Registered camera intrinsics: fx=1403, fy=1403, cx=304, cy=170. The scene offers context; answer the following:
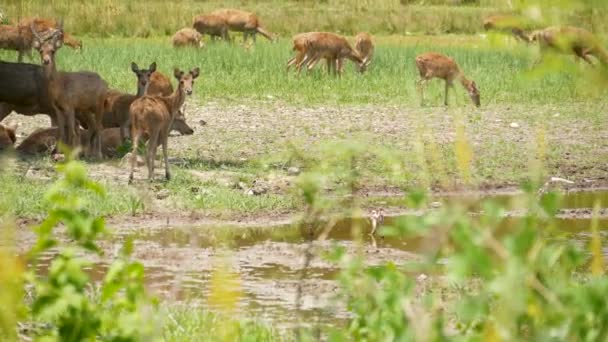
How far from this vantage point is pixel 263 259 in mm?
10461

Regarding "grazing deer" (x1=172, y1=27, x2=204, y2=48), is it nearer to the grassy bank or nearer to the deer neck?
the grassy bank

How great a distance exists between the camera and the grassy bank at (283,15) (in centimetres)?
3331

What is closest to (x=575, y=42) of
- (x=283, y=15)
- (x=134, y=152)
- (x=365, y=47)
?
(x=134, y=152)

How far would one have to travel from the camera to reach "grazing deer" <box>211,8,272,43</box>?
3362 centimetres

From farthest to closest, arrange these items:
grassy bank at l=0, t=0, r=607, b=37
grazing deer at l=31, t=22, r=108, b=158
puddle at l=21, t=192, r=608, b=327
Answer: grassy bank at l=0, t=0, r=607, b=37 < grazing deer at l=31, t=22, r=108, b=158 < puddle at l=21, t=192, r=608, b=327

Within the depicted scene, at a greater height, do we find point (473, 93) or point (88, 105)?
point (88, 105)

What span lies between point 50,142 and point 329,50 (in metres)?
11.2

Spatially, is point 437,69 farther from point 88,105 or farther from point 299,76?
point 88,105

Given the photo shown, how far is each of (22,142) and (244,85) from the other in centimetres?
622

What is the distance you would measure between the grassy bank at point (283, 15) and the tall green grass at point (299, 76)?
553 centimetres

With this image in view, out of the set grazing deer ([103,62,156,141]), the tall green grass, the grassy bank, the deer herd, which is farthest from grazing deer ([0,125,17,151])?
the grassy bank

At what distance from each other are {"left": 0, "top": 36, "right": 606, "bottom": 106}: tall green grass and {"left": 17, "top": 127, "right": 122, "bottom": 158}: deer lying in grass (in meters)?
4.11

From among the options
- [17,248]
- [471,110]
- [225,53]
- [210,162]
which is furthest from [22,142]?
[225,53]

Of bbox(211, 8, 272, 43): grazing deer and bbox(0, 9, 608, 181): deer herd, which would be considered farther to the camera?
bbox(211, 8, 272, 43): grazing deer
